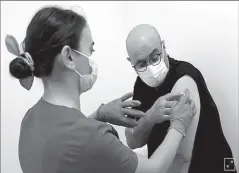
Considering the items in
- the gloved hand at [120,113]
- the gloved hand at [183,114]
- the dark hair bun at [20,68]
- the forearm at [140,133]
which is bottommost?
the forearm at [140,133]

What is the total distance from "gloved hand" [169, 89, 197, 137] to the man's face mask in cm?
20

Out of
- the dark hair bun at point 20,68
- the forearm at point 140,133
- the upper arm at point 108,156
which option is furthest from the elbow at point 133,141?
the dark hair bun at point 20,68

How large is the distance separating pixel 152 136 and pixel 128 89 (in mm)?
919

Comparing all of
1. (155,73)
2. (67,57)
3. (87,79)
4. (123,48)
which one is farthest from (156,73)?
(123,48)

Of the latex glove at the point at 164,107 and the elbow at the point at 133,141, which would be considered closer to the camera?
the latex glove at the point at 164,107

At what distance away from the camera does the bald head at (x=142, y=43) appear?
144 cm

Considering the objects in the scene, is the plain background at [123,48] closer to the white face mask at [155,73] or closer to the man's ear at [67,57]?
the white face mask at [155,73]

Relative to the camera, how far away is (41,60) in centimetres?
108

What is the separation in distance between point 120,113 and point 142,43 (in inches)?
12.7

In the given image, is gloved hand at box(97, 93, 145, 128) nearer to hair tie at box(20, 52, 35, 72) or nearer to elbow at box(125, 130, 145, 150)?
elbow at box(125, 130, 145, 150)

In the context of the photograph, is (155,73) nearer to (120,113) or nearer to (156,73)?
(156,73)

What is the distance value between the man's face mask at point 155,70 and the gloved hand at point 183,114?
0.65ft

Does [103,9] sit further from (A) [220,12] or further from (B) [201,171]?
(B) [201,171]

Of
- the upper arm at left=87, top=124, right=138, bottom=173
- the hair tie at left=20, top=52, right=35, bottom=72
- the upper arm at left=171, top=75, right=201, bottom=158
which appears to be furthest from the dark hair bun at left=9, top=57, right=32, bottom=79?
the upper arm at left=171, top=75, right=201, bottom=158
